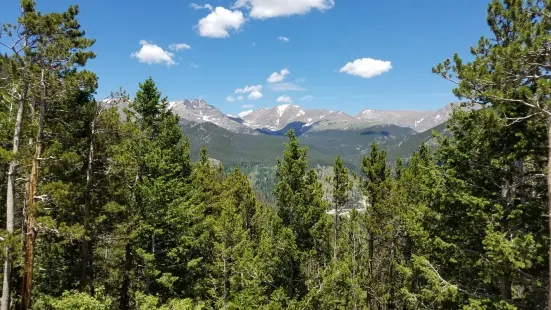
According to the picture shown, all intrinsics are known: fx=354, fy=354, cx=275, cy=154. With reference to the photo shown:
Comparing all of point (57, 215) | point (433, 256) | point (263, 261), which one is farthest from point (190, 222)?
point (433, 256)

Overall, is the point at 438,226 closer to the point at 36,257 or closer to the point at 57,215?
the point at 57,215

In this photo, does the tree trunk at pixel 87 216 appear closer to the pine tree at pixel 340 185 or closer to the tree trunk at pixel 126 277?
the tree trunk at pixel 126 277

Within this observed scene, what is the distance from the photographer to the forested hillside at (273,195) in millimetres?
11938

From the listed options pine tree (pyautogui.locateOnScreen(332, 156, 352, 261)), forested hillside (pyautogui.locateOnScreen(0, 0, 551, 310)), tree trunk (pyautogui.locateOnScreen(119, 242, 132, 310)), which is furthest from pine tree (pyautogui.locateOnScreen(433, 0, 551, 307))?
tree trunk (pyautogui.locateOnScreen(119, 242, 132, 310))

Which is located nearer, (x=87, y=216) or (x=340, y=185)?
(x=87, y=216)

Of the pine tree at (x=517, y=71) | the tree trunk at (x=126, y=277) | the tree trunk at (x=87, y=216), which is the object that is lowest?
the tree trunk at (x=126, y=277)

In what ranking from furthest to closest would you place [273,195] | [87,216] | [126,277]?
1. [126,277]
2. [273,195]
3. [87,216]

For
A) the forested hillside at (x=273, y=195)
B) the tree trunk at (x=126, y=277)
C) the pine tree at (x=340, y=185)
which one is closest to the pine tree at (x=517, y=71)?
the forested hillside at (x=273, y=195)

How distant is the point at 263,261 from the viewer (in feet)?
63.8

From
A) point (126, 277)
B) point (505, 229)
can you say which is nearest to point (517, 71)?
point (505, 229)

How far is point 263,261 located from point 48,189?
10.9 m

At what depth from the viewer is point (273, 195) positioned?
19766mm

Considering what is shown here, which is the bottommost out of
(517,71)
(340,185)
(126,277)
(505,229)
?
(126,277)

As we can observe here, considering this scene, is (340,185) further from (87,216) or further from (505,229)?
(87,216)
